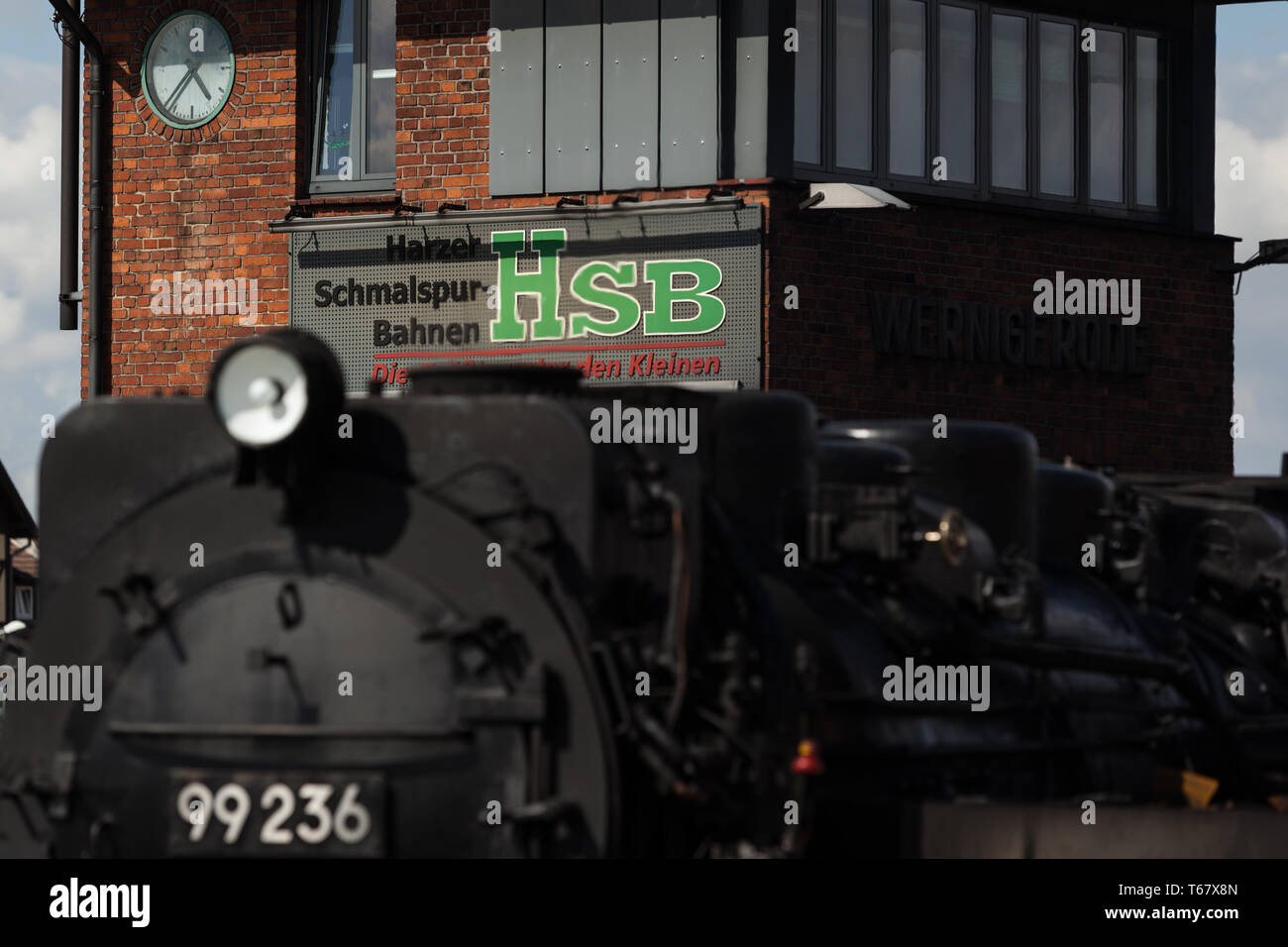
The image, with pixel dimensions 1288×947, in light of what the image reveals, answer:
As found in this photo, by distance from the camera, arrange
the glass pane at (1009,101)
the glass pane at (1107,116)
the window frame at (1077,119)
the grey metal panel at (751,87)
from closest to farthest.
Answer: the grey metal panel at (751,87), the glass pane at (1009,101), the window frame at (1077,119), the glass pane at (1107,116)

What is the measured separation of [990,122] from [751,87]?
101 inches

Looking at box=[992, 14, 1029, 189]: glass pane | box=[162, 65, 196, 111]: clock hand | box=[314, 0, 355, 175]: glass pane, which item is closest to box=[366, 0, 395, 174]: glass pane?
box=[314, 0, 355, 175]: glass pane

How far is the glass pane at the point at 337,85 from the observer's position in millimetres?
18828

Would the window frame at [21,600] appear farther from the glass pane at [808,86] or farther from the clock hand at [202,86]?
the glass pane at [808,86]

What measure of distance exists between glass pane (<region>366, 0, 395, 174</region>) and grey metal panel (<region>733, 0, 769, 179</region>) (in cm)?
335

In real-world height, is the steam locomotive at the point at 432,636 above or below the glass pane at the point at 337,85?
below

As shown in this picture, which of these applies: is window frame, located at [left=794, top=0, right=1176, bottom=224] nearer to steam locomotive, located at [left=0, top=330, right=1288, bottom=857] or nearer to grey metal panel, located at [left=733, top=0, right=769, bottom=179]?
grey metal panel, located at [left=733, top=0, right=769, bottom=179]

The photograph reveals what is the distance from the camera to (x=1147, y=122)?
19672mm

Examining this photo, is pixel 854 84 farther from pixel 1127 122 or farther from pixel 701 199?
pixel 1127 122

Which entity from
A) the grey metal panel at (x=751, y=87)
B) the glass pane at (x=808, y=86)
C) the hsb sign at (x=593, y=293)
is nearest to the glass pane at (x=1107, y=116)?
the glass pane at (x=808, y=86)

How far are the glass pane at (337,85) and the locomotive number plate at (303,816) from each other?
47.5 ft

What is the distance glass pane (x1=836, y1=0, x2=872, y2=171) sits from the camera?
699 inches

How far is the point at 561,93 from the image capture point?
58.5 ft
